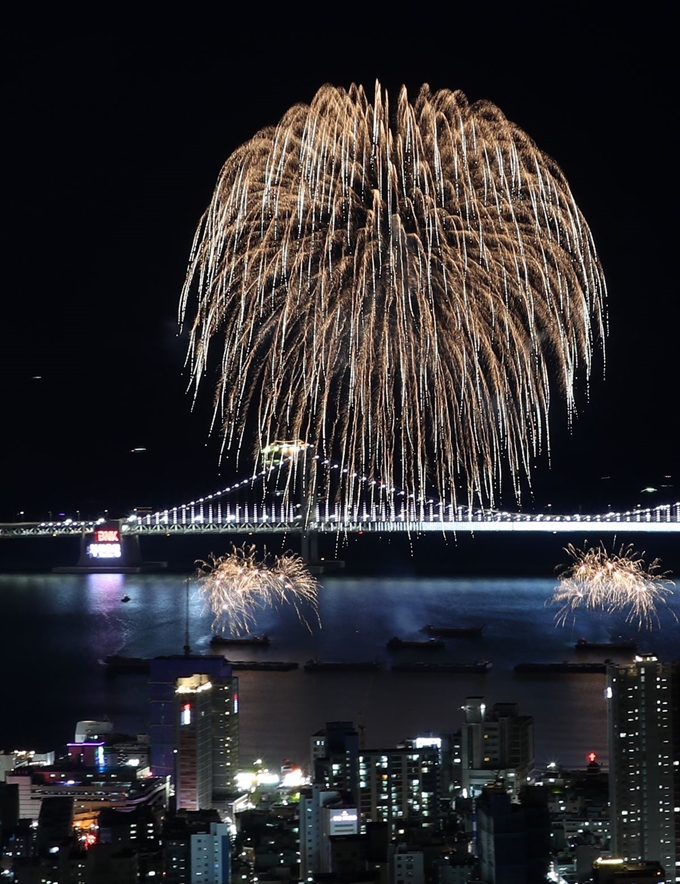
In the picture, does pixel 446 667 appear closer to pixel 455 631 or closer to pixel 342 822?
pixel 455 631

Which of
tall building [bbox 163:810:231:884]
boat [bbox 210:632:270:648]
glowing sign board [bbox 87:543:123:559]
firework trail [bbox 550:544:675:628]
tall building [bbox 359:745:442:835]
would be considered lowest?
tall building [bbox 163:810:231:884]

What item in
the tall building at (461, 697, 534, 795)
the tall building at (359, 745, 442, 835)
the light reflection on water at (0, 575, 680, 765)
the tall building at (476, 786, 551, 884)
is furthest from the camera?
the light reflection on water at (0, 575, 680, 765)

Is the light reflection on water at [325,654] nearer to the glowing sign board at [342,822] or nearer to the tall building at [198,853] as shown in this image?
the glowing sign board at [342,822]

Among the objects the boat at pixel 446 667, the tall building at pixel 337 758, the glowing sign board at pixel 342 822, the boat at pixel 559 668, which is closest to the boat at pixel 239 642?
the boat at pixel 446 667

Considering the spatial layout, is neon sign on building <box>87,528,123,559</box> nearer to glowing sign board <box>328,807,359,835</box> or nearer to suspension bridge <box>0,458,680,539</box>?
suspension bridge <box>0,458,680,539</box>

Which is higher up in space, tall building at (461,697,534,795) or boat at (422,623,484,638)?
boat at (422,623,484,638)

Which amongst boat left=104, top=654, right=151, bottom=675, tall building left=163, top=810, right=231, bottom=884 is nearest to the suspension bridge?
boat left=104, top=654, right=151, bottom=675

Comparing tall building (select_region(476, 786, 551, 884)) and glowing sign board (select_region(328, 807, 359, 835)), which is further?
glowing sign board (select_region(328, 807, 359, 835))

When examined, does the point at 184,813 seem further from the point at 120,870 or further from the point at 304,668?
the point at 304,668
